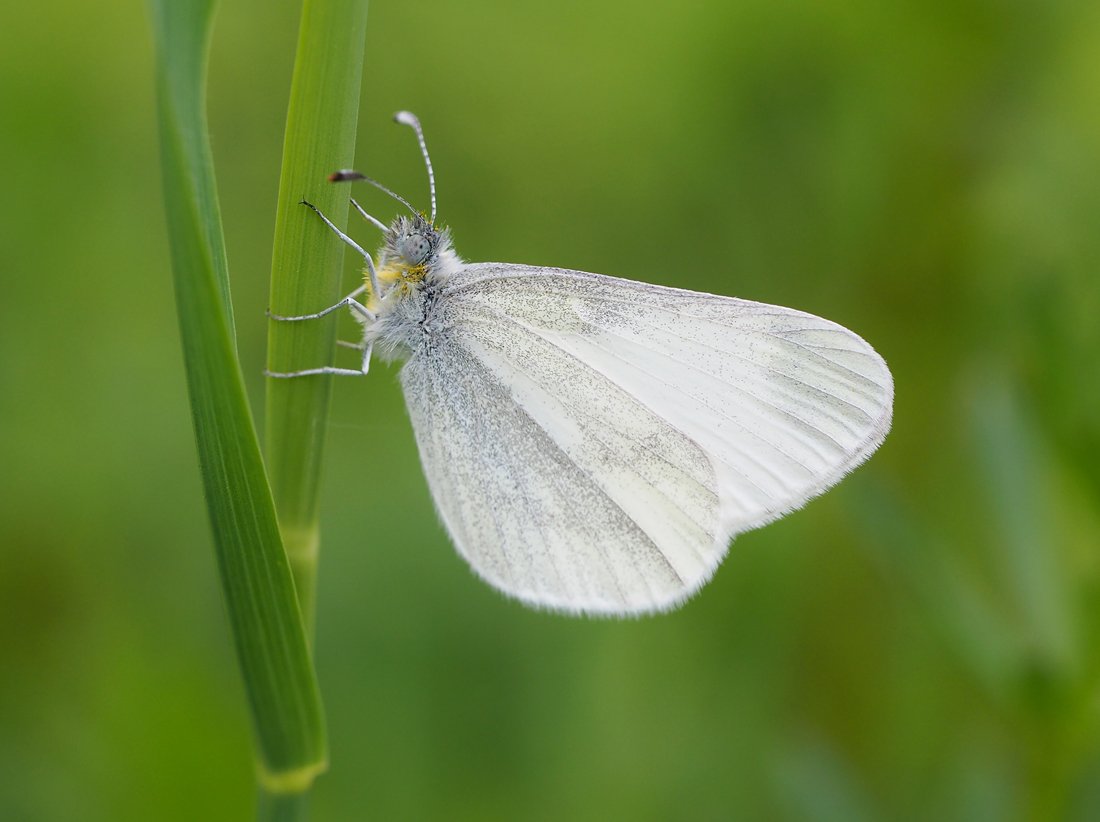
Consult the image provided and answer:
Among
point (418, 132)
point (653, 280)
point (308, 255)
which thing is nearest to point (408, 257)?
point (418, 132)

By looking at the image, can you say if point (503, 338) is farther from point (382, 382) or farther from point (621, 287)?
point (382, 382)

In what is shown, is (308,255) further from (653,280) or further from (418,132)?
(653,280)

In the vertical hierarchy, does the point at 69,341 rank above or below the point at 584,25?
below

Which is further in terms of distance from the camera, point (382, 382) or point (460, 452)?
point (382, 382)

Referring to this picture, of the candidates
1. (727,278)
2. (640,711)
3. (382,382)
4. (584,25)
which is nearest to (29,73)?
(382,382)

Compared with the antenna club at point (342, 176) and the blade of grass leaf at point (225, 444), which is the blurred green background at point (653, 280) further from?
the antenna club at point (342, 176)

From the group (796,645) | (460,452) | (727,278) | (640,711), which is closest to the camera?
(460,452)

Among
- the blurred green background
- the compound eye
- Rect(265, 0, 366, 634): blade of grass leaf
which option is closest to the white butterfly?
the compound eye
